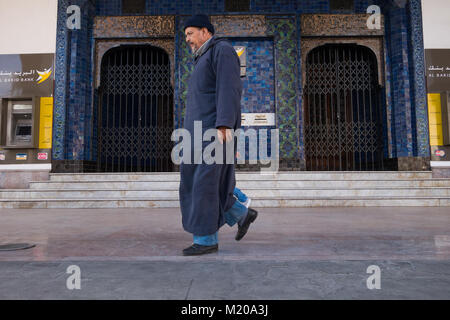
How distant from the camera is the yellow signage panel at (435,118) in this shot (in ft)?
25.7

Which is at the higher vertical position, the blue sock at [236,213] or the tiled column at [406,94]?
the tiled column at [406,94]

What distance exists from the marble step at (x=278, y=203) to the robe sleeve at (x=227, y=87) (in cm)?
346

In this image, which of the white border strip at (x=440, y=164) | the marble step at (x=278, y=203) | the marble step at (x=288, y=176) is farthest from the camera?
the white border strip at (x=440, y=164)

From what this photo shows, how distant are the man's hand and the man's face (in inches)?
25.6

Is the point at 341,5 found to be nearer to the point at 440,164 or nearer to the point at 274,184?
the point at 440,164

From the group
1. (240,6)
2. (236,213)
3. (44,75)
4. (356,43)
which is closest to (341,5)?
(356,43)

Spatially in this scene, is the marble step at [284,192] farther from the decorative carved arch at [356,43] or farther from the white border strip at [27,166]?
the decorative carved arch at [356,43]

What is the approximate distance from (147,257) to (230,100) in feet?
3.38

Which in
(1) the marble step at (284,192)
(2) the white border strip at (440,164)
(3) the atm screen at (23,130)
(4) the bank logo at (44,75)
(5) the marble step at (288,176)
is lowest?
(1) the marble step at (284,192)

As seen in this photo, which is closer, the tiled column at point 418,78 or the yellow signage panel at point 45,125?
the tiled column at point 418,78

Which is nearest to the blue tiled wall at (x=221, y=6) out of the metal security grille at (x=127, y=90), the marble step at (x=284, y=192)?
the metal security grille at (x=127, y=90)
